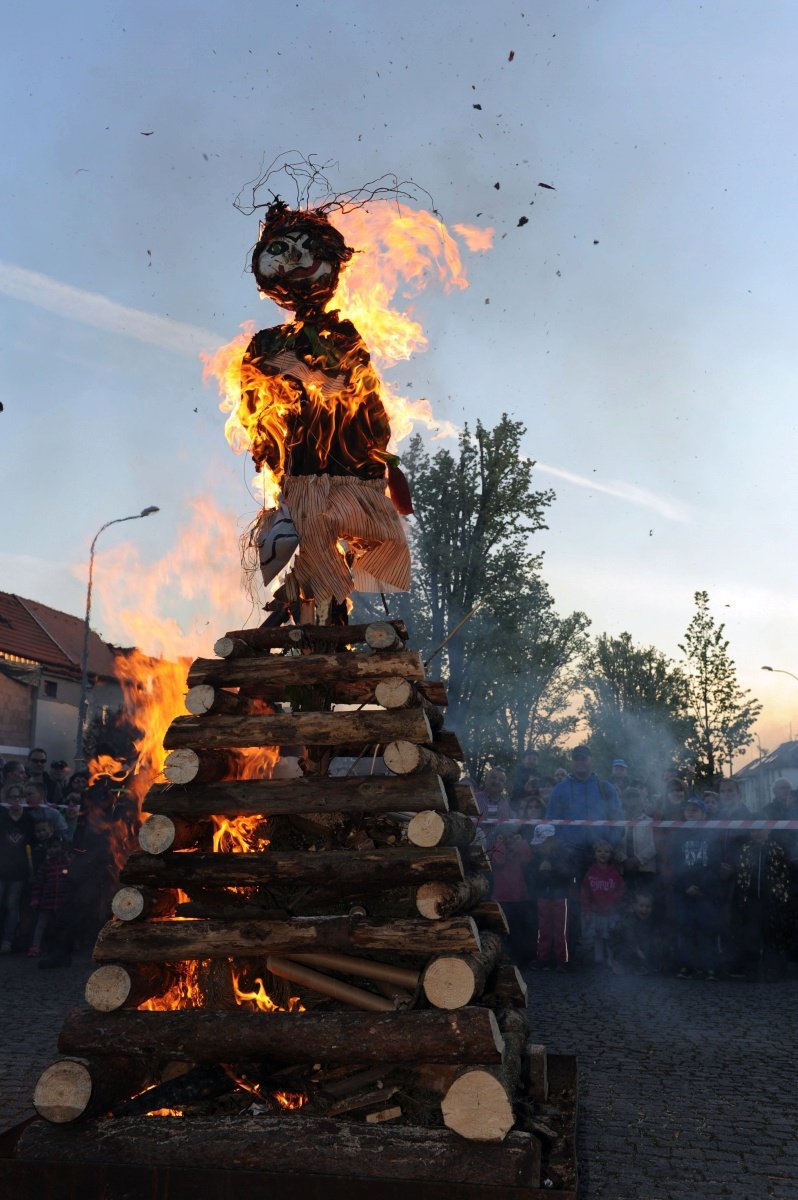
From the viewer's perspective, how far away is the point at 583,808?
11852 millimetres

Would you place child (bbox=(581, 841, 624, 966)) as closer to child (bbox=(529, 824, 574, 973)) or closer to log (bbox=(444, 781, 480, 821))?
child (bbox=(529, 824, 574, 973))

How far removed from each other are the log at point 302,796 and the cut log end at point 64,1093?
1.21 metres

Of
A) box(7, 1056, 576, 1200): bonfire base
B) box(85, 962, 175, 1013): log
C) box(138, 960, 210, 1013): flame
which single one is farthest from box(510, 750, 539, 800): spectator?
box(7, 1056, 576, 1200): bonfire base

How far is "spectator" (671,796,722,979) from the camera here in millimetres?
10820

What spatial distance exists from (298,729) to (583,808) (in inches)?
295

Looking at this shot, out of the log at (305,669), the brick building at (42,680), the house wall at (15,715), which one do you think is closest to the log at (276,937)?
the log at (305,669)

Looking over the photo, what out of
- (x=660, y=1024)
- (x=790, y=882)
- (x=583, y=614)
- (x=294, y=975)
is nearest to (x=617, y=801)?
(x=790, y=882)

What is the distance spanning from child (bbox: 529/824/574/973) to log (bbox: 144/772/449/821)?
691 centimetres

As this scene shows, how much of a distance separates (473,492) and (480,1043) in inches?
1057

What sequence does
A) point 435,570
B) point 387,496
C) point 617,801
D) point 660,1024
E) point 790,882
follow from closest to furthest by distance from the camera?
point 387,496, point 660,1024, point 790,882, point 617,801, point 435,570

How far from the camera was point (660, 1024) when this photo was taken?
802cm

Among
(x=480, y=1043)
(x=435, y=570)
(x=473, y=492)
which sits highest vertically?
(x=473, y=492)

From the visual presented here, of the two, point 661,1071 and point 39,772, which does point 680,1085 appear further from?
point 39,772

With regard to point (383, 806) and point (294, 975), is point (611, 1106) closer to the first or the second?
point (294, 975)
